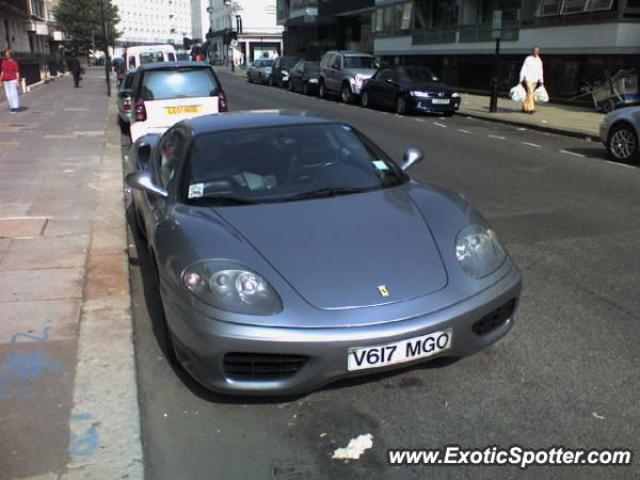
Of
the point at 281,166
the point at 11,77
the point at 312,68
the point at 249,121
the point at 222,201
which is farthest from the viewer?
the point at 312,68

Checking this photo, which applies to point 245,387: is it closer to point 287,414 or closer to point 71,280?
point 287,414

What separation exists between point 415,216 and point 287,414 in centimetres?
137

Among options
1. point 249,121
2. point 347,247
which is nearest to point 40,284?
point 249,121

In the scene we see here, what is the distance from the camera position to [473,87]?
27.3 m

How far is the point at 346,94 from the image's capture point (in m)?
23.4

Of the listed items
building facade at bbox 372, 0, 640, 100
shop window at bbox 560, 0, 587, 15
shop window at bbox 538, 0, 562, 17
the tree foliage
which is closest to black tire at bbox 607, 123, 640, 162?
building facade at bbox 372, 0, 640, 100

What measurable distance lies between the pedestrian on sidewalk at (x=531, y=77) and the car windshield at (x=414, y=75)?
3.09m

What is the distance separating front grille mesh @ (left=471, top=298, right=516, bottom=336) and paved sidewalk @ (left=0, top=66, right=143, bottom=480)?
180cm

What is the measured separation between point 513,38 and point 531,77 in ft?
20.6

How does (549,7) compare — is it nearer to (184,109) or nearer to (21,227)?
(184,109)

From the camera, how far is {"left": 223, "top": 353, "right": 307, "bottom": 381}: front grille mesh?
3055mm

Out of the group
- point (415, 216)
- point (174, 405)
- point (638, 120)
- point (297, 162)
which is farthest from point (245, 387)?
point (638, 120)

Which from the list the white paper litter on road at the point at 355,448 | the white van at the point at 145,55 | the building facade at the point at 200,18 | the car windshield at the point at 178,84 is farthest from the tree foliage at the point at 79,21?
the white paper litter on road at the point at 355,448

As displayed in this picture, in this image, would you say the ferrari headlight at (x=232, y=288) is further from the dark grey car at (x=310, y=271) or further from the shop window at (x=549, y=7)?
the shop window at (x=549, y=7)
